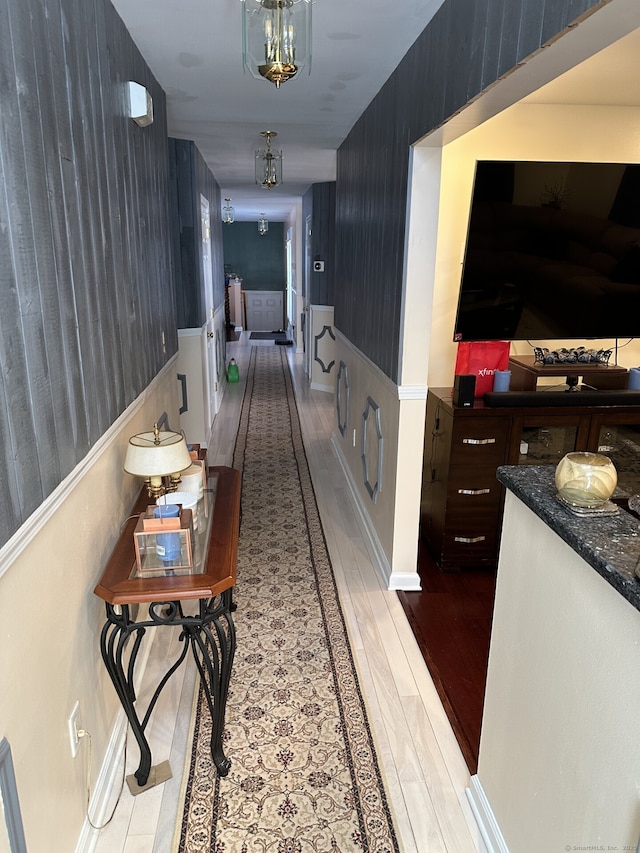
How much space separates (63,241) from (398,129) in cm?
183

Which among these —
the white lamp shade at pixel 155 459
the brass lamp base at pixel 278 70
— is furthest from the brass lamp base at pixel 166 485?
the brass lamp base at pixel 278 70

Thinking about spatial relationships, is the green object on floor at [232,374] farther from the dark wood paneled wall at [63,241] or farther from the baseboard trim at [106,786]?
the baseboard trim at [106,786]

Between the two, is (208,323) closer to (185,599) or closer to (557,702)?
(185,599)

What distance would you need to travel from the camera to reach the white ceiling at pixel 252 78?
2127 millimetres

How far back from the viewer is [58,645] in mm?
1492

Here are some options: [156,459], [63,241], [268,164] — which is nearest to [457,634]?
[156,459]

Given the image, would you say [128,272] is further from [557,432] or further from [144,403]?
[557,432]

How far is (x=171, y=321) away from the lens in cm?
345

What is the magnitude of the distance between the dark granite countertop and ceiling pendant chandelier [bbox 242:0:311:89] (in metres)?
1.14

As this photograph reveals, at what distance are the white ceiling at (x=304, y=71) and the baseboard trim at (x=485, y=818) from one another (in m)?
1.99

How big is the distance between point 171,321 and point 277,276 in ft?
35.5

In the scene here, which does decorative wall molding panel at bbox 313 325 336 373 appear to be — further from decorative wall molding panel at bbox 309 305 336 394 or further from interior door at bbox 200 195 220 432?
interior door at bbox 200 195 220 432

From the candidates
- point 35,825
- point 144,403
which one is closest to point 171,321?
point 144,403

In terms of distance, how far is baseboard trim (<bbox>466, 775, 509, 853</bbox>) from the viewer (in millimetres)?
1614
